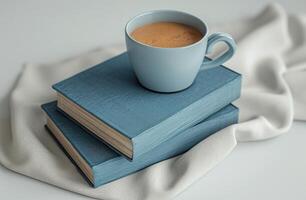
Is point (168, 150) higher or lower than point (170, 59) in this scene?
lower

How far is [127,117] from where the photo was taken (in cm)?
64

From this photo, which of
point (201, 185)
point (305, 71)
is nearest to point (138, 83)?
point (201, 185)

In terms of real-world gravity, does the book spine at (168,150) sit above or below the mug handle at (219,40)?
below

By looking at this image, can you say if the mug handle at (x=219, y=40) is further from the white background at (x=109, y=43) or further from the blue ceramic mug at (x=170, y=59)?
the white background at (x=109, y=43)

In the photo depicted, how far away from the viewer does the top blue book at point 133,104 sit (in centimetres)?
62

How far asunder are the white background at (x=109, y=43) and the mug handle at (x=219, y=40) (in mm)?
111

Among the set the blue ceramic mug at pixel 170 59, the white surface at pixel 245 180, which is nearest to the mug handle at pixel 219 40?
the blue ceramic mug at pixel 170 59

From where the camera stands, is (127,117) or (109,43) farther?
(109,43)

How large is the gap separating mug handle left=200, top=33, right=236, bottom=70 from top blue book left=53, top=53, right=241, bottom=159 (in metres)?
0.02

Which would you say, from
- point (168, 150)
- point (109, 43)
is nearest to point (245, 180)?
point (168, 150)

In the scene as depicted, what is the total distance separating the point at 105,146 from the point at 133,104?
60 mm

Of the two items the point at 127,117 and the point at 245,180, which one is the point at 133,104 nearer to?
the point at 127,117

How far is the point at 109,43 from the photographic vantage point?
0.92 metres

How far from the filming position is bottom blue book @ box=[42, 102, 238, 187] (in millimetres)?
626
